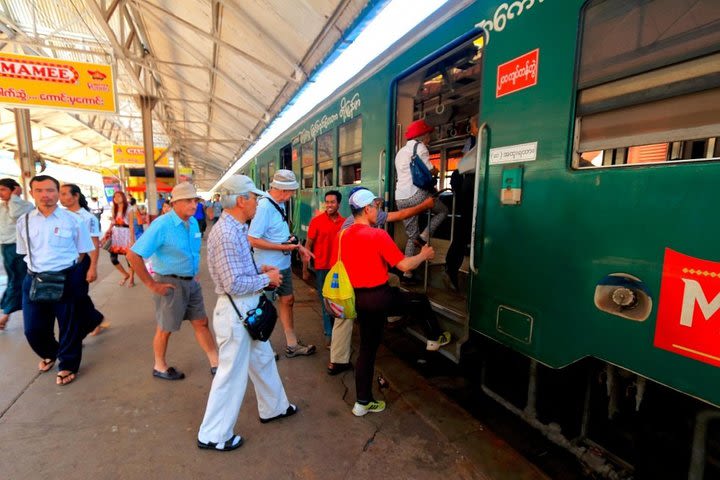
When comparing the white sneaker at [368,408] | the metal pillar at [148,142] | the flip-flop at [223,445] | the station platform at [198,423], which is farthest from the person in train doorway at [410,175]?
the metal pillar at [148,142]

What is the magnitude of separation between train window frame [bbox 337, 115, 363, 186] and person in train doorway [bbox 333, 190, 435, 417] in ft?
5.78

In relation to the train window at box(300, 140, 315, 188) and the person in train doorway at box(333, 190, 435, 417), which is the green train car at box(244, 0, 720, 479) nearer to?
the person in train doorway at box(333, 190, 435, 417)

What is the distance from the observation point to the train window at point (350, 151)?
4230mm

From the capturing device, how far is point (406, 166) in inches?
131

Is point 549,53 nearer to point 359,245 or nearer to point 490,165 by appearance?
point 490,165

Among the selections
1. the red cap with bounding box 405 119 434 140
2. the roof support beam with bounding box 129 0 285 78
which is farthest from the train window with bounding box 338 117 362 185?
the roof support beam with bounding box 129 0 285 78

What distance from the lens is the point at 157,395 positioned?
2.91m

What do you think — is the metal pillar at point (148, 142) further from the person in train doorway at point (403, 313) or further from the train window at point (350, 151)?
the person in train doorway at point (403, 313)

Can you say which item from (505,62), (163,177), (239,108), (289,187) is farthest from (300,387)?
(163,177)

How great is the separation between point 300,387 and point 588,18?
3128 millimetres

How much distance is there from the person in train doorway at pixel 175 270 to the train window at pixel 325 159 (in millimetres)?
2359

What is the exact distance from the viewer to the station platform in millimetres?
2121

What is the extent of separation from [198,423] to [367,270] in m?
1.62

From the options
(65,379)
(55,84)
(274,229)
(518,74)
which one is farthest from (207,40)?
(518,74)
